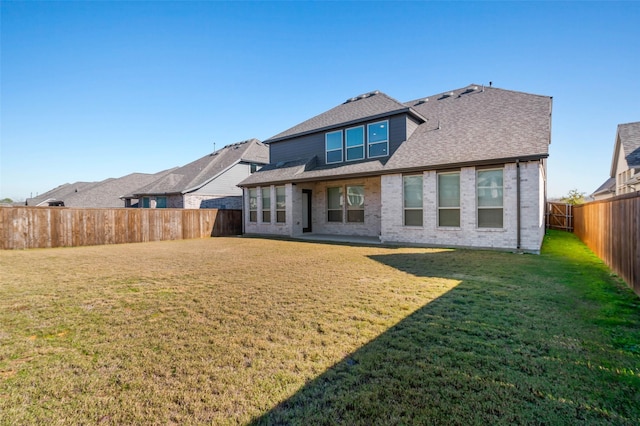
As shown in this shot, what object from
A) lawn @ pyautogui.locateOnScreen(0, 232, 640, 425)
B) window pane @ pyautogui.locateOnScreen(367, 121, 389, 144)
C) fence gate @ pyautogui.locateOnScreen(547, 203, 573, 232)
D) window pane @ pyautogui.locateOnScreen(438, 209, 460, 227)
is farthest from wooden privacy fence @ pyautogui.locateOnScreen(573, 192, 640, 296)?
fence gate @ pyautogui.locateOnScreen(547, 203, 573, 232)

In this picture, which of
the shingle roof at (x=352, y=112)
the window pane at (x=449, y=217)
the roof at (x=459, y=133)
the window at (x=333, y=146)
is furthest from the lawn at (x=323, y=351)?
the window at (x=333, y=146)

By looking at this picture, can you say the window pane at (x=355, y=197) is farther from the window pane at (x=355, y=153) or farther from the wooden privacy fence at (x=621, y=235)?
the wooden privacy fence at (x=621, y=235)

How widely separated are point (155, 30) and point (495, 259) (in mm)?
14799

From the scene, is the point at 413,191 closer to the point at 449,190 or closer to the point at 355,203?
the point at 449,190

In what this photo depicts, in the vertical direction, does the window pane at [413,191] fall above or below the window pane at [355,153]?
below

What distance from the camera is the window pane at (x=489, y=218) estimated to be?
396 inches

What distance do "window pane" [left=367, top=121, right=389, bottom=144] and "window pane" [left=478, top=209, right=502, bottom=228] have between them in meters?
5.75

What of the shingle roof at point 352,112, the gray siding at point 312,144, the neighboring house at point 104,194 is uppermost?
the shingle roof at point 352,112

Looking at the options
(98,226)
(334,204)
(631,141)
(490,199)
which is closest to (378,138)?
(334,204)

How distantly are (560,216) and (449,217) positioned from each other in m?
12.3

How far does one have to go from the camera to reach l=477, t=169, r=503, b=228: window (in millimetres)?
10039

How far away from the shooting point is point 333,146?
1584 cm

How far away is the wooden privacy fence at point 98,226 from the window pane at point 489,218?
48.6 ft

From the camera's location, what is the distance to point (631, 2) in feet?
30.2
